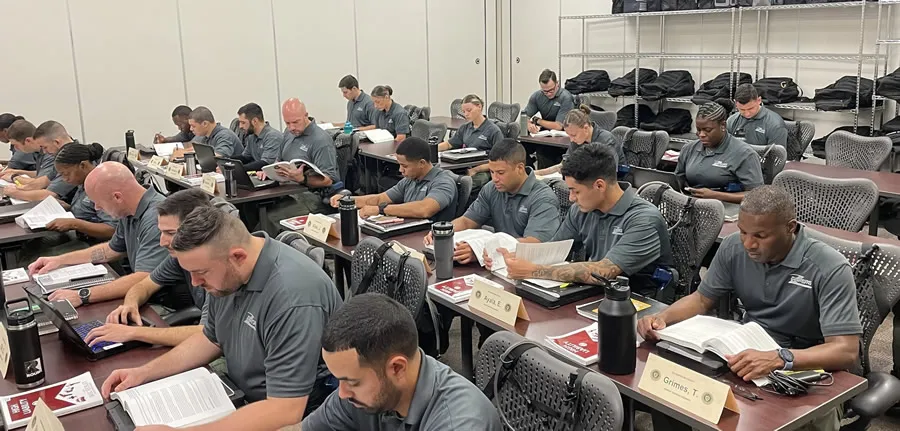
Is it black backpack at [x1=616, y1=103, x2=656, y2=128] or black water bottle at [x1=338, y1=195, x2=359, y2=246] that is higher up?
black backpack at [x1=616, y1=103, x2=656, y2=128]

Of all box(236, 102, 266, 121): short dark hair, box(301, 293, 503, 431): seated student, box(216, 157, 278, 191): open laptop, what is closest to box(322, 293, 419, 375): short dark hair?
box(301, 293, 503, 431): seated student

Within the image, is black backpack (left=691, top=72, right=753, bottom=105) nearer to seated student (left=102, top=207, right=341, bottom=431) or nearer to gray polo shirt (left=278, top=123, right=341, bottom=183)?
gray polo shirt (left=278, top=123, right=341, bottom=183)

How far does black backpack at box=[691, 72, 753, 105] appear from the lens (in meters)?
7.62

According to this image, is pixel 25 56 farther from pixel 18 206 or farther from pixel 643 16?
pixel 643 16

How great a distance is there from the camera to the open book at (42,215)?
4168 millimetres

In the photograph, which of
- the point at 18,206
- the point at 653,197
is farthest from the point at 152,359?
the point at 18,206

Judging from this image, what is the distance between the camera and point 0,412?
1.94m

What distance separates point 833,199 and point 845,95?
353 cm

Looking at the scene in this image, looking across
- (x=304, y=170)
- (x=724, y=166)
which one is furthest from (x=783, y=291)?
(x=304, y=170)

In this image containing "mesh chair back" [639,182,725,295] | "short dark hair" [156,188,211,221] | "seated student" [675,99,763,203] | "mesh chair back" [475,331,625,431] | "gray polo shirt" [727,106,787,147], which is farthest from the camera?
"gray polo shirt" [727,106,787,147]

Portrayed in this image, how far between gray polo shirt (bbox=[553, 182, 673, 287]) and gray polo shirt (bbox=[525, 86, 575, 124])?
506 cm

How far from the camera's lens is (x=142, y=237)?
3.16 metres

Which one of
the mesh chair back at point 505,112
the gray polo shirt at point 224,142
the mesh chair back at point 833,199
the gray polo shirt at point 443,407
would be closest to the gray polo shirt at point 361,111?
the mesh chair back at point 505,112

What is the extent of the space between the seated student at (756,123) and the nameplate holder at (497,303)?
162 inches
